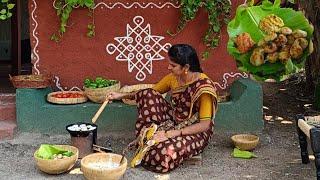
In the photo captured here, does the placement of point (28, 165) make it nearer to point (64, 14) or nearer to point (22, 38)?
point (64, 14)

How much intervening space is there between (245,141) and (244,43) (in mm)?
3753

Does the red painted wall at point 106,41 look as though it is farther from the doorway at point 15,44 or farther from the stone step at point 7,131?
the doorway at point 15,44

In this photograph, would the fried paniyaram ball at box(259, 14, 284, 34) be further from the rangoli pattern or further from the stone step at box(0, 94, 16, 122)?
the stone step at box(0, 94, 16, 122)

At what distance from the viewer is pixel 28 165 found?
5.09 meters

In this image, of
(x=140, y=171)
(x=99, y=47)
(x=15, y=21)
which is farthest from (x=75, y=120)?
(x=15, y=21)

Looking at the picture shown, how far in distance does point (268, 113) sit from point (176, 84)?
2.74 meters

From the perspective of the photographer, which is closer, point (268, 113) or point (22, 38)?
point (268, 113)

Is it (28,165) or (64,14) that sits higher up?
(64,14)

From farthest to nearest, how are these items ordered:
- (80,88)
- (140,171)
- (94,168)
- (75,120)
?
(80,88) < (75,120) < (140,171) < (94,168)

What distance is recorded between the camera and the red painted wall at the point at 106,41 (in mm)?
6406

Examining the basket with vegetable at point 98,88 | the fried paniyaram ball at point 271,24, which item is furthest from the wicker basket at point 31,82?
the fried paniyaram ball at point 271,24

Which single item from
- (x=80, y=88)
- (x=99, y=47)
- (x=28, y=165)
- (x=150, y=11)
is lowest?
(x=28, y=165)

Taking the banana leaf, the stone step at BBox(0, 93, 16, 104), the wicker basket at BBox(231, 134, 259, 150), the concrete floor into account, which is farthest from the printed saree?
the banana leaf

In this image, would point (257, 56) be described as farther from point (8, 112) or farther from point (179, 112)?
point (8, 112)
